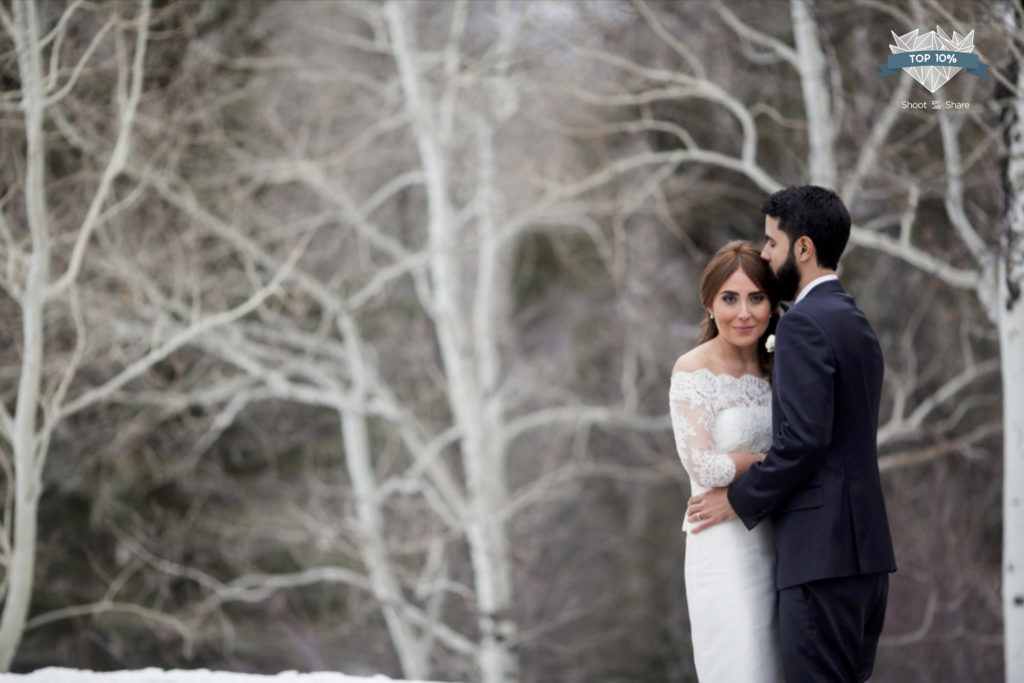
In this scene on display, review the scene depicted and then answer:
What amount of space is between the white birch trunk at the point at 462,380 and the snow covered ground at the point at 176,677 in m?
4.43

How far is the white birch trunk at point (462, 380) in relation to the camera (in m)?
8.23

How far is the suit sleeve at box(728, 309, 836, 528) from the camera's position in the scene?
8.75ft

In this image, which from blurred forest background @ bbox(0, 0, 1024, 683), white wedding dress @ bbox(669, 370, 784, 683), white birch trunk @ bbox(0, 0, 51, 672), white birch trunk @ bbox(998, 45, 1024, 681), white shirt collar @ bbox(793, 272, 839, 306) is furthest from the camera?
blurred forest background @ bbox(0, 0, 1024, 683)

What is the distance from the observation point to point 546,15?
324 inches

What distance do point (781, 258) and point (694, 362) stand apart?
407 millimetres

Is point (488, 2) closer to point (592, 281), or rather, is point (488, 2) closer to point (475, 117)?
point (475, 117)

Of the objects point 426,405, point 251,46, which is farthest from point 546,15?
point 426,405

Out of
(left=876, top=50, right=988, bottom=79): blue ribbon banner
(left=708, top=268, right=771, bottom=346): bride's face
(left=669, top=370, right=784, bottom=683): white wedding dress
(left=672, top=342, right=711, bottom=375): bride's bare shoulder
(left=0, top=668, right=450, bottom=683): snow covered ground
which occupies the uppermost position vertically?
(left=876, top=50, right=988, bottom=79): blue ribbon banner

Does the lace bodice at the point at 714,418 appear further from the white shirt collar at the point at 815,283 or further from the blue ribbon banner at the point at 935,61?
the blue ribbon banner at the point at 935,61

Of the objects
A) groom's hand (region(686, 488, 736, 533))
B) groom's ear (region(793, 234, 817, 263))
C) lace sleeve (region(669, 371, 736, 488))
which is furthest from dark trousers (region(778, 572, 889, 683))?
groom's ear (region(793, 234, 817, 263))

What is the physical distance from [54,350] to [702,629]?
625 centimetres

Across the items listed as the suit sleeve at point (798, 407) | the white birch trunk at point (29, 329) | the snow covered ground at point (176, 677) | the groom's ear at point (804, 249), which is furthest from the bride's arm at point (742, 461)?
the white birch trunk at point (29, 329)

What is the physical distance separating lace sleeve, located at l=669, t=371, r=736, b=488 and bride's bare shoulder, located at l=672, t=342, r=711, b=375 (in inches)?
0.7

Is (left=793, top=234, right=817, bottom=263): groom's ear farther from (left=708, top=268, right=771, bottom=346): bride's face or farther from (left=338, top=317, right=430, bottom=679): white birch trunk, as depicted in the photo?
(left=338, top=317, right=430, bottom=679): white birch trunk
